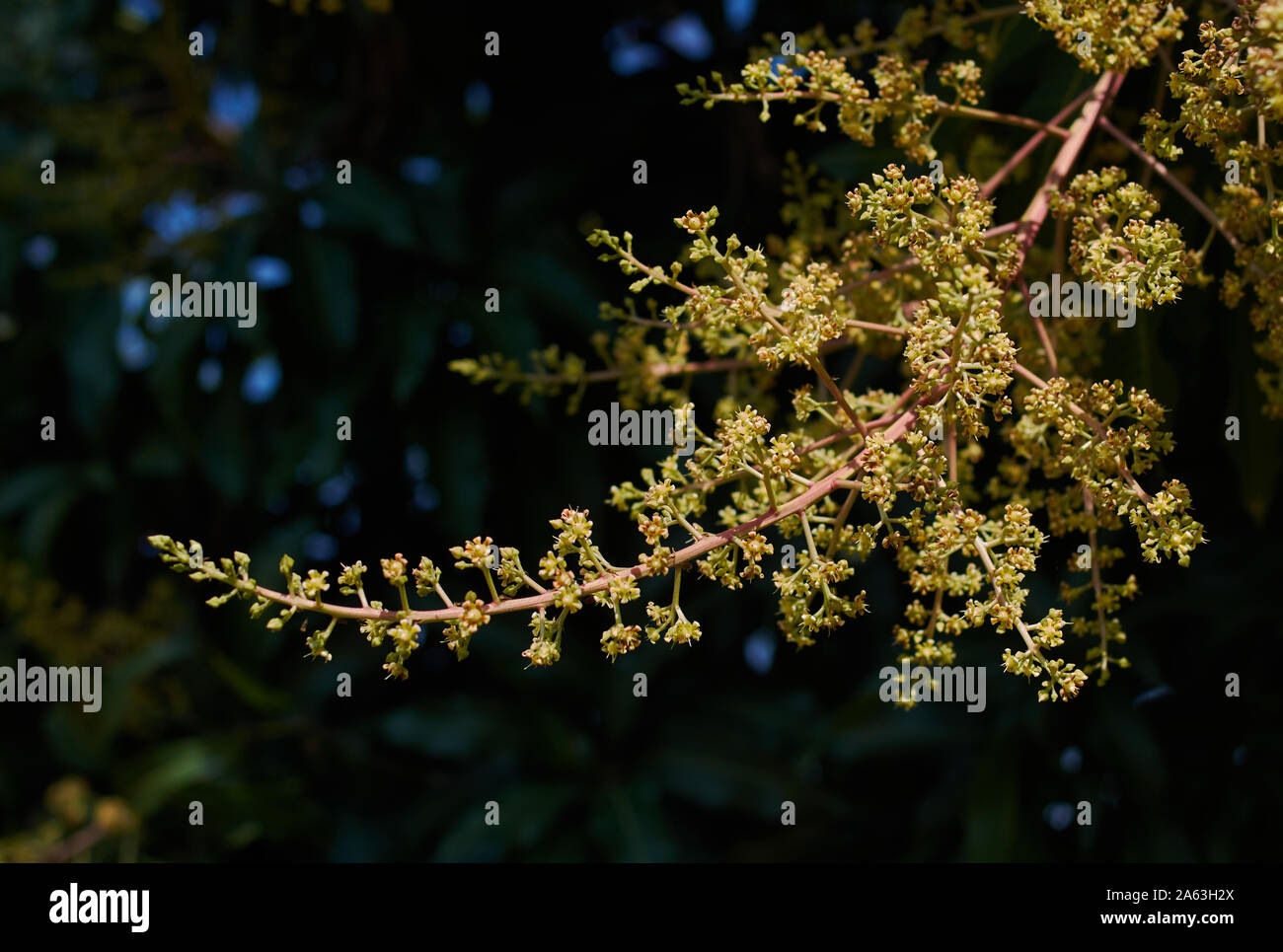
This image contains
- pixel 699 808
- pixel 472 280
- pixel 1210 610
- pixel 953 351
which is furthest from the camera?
pixel 699 808

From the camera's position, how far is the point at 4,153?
10.3 feet

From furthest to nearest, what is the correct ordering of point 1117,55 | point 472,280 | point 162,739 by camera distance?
point 162,739, point 472,280, point 1117,55

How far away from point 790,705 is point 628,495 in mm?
1742

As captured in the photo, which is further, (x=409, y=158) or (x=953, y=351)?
(x=409, y=158)

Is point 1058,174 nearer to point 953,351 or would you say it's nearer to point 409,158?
point 953,351

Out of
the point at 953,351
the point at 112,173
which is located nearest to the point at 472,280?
the point at 112,173

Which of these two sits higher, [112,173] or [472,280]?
[112,173]

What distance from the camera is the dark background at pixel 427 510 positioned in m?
2.20

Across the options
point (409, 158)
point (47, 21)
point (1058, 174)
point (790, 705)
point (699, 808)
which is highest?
point (47, 21)

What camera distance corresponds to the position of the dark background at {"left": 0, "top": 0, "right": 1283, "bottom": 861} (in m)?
2.20

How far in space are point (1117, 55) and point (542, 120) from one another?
186 cm

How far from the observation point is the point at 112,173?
2844 mm

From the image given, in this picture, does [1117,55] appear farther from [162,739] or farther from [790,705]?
[162,739]

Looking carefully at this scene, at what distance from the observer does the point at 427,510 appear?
257 cm
